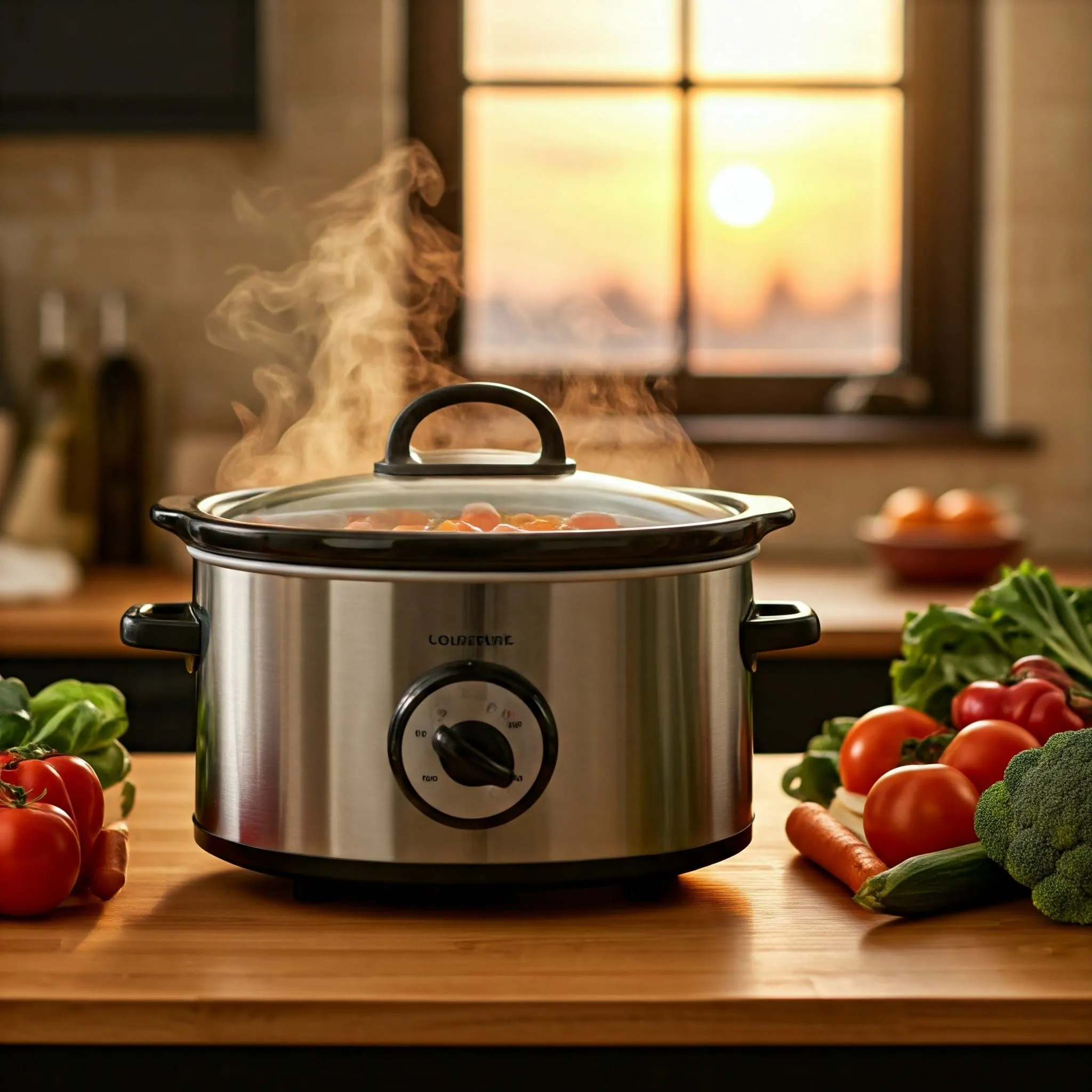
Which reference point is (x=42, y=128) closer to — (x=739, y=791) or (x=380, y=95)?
(x=380, y=95)

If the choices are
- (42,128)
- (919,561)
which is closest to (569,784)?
(919,561)

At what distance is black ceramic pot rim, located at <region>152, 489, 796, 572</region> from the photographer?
2.82 ft

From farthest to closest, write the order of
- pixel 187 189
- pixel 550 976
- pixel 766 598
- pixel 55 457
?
pixel 187 189
pixel 55 457
pixel 766 598
pixel 550 976

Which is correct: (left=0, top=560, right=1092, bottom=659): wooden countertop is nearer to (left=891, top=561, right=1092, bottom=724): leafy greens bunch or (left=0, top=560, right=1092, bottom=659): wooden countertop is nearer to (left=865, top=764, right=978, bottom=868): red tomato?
(left=891, top=561, right=1092, bottom=724): leafy greens bunch

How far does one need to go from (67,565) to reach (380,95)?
39.1 inches

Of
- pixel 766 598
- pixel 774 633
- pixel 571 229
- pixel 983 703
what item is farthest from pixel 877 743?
pixel 571 229

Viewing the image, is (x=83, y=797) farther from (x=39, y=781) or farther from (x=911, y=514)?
(x=911, y=514)

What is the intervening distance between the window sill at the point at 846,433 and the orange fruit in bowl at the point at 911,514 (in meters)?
0.30

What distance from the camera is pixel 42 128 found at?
8.79 ft

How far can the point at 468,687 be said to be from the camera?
0.87 metres

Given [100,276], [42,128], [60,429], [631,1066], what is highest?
[42,128]

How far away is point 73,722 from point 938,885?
58cm

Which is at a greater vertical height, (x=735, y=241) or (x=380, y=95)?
(x=380, y=95)

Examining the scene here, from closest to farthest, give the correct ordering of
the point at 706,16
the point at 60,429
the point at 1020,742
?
the point at 1020,742, the point at 60,429, the point at 706,16
